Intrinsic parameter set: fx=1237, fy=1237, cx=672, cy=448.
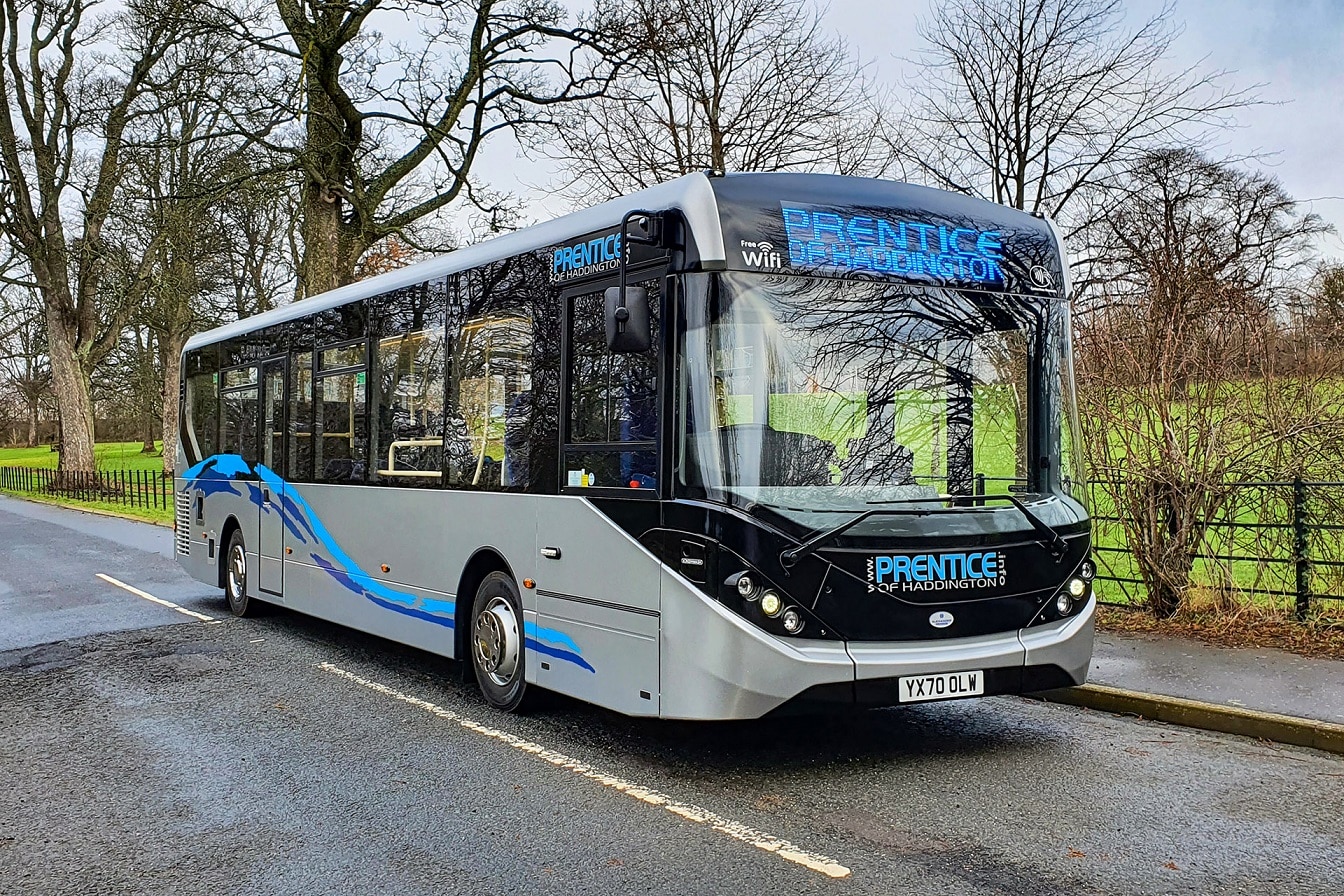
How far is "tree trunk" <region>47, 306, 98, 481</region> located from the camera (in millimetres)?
40656

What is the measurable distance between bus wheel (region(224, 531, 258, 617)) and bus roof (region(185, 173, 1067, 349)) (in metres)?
6.59

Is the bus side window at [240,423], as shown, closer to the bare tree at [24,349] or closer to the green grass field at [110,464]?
the green grass field at [110,464]

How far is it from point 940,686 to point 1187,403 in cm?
520

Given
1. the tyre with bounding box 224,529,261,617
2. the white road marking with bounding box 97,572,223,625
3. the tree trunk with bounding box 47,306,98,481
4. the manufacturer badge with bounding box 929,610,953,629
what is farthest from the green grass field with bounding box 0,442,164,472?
the manufacturer badge with bounding box 929,610,953,629

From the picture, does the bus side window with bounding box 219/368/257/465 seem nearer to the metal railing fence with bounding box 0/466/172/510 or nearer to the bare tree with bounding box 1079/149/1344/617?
the bare tree with bounding box 1079/149/1344/617

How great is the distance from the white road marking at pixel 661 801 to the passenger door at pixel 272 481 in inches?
142

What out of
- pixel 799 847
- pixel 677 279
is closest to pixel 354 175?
pixel 677 279

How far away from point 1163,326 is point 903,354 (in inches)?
190

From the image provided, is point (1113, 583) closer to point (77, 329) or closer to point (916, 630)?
point (916, 630)


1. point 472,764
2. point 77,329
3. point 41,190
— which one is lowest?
point 472,764

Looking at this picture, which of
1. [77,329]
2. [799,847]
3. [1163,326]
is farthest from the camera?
[77,329]

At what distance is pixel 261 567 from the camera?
11867 millimetres

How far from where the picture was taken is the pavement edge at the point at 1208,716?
682cm

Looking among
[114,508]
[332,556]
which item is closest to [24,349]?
[114,508]
